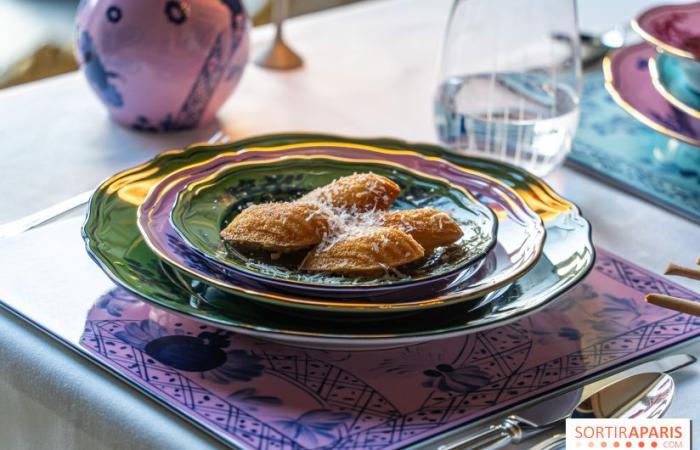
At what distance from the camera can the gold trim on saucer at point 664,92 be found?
84 cm

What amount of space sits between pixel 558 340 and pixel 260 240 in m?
0.19

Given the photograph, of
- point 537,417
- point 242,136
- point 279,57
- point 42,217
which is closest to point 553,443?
point 537,417

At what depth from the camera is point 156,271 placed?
56 cm

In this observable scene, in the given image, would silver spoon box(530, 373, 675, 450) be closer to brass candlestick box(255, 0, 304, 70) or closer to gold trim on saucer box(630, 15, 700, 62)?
gold trim on saucer box(630, 15, 700, 62)

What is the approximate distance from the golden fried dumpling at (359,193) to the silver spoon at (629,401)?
0.18m

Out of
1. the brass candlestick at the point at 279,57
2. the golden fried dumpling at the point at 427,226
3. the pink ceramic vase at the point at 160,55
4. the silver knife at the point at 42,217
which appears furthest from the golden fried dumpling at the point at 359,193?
the brass candlestick at the point at 279,57

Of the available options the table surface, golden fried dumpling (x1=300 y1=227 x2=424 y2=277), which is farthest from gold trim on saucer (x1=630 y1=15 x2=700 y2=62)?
golden fried dumpling (x1=300 y1=227 x2=424 y2=277)

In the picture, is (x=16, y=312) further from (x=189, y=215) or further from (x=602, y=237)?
(x=602, y=237)

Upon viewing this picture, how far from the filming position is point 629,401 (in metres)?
0.52

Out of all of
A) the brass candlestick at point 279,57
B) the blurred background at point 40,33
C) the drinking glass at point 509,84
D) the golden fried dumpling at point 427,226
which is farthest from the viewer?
the blurred background at point 40,33

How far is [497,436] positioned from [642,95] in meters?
0.52

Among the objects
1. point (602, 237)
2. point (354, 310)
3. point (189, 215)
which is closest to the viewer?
point (354, 310)

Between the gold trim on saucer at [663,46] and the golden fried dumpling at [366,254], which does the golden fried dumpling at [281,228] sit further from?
the gold trim on saucer at [663,46]

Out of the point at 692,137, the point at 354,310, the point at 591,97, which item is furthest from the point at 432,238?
the point at 591,97
